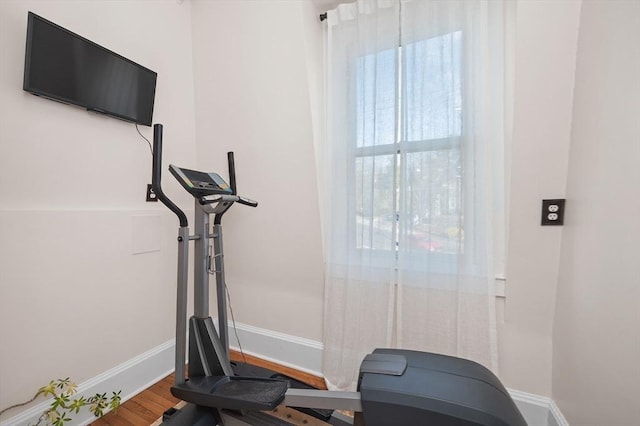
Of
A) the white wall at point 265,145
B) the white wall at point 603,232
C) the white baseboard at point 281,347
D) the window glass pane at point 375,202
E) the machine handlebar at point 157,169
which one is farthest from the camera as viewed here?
the white baseboard at point 281,347

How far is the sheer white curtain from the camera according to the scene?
1.45 m

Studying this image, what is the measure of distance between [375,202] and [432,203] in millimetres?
334

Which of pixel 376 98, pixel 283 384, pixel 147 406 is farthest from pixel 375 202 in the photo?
pixel 147 406

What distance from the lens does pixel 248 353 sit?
7.66 ft

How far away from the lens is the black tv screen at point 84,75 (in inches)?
51.0

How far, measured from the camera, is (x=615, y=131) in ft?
3.24

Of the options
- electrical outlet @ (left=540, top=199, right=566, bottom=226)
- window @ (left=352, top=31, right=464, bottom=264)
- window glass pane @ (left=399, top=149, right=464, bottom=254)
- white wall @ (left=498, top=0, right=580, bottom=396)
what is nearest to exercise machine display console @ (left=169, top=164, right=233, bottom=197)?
window @ (left=352, top=31, right=464, bottom=264)

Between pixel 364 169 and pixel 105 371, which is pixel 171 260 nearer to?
pixel 105 371

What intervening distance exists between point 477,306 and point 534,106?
108 centimetres

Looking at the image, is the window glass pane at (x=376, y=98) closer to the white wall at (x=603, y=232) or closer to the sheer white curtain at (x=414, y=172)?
the sheer white curtain at (x=414, y=172)

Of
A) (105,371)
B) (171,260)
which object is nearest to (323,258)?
(171,260)

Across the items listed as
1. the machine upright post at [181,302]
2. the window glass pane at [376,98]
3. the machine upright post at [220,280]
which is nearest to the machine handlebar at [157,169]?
the machine upright post at [181,302]

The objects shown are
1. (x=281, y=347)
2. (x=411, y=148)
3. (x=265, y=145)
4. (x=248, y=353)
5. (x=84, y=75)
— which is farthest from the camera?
(x=248, y=353)

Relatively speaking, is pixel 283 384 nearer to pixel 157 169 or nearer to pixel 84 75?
pixel 157 169
